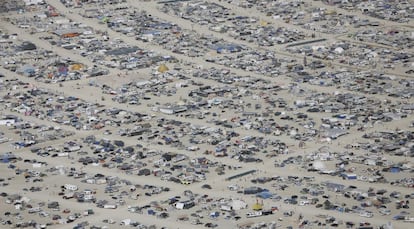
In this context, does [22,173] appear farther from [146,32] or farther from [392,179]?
[146,32]

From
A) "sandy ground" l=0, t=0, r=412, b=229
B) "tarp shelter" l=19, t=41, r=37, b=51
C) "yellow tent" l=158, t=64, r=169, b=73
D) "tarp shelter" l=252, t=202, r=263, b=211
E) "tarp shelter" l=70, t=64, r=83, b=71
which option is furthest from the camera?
"tarp shelter" l=19, t=41, r=37, b=51

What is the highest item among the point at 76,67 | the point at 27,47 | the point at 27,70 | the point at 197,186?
the point at 197,186

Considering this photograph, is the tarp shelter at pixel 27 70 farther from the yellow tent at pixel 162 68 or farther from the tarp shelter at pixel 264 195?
the tarp shelter at pixel 264 195

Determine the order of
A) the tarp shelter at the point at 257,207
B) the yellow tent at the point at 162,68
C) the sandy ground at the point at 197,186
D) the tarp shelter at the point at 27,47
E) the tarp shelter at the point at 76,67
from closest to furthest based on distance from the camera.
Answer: the sandy ground at the point at 197,186, the tarp shelter at the point at 257,207, the yellow tent at the point at 162,68, the tarp shelter at the point at 76,67, the tarp shelter at the point at 27,47

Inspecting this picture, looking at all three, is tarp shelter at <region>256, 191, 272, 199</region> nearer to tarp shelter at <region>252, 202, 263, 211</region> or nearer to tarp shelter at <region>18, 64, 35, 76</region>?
tarp shelter at <region>252, 202, 263, 211</region>

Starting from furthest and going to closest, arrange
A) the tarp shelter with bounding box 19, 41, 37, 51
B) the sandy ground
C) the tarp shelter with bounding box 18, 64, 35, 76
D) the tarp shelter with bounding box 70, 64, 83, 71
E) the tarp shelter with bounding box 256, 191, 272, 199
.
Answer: the tarp shelter with bounding box 19, 41, 37, 51
the tarp shelter with bounding box 70, 64, 83, 71
the tarp shelter with bounding box 18, 64, 35, 76
the tarp shelter with bounding box 256, 191, 272, 199
the sandy ground

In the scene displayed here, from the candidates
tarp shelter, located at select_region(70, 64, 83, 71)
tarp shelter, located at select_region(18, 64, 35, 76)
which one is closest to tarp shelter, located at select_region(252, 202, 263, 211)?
tarp shelter, located at select_region(70, 64, 83, 71)

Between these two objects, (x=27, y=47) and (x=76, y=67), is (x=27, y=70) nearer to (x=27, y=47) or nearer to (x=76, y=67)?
(x=76, y=67)

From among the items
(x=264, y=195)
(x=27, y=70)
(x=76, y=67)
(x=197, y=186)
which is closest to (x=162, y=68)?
(x=76, y=67)

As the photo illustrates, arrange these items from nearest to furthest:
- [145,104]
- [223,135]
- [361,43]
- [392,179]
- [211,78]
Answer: [392,179]
[223,135]
[145,104]
[211,78]
[361,43]

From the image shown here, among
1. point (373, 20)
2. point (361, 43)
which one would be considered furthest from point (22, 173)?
point (373, 20)

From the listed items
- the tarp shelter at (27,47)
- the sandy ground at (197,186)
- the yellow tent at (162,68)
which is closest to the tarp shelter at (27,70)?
the tarp shelter at (27,47)
